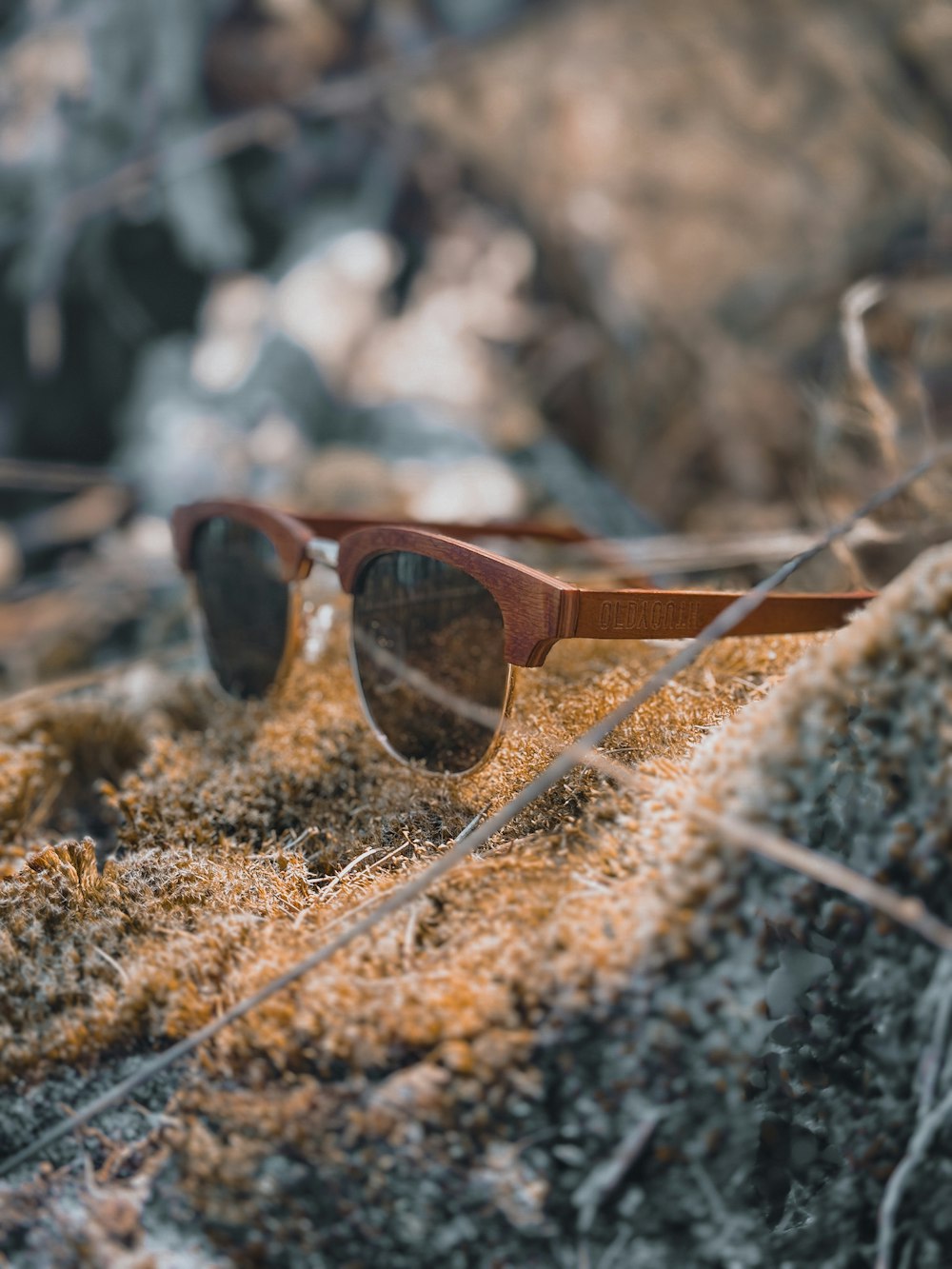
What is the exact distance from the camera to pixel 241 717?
2.96 ft

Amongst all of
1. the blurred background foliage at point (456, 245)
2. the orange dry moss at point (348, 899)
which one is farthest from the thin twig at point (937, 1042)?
the blurred background foliage at point (456, 245)

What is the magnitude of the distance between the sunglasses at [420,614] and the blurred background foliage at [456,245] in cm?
74

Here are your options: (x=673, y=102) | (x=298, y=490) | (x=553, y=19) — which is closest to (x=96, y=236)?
(x=298, y=490)

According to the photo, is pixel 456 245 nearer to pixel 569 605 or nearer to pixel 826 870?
pixel 569 605

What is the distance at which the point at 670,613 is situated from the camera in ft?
2.04

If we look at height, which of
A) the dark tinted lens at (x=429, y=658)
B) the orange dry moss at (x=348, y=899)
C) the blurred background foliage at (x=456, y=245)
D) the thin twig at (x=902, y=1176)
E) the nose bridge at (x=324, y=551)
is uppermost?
the blurred background foliage at (x=456, y=245)

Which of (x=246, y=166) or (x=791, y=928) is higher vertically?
(x=246, y=166)

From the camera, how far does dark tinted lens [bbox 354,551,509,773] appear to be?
0.70 m

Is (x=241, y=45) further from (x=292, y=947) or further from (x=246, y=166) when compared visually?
(x=292, y=947)

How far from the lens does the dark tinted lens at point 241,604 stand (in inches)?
37.4

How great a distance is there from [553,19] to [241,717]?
1915 mm

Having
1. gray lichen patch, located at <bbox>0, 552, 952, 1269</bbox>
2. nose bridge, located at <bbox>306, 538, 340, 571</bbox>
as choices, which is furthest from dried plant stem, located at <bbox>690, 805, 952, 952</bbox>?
nose bridge, located at <bbox>306, 538, 340, 571</bbox>

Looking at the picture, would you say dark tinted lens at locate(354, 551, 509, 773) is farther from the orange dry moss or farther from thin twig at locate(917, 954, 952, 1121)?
thin twig at locate(917, 954, 952, 1121)

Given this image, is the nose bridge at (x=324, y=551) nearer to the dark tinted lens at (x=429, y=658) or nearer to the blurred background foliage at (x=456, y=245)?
the dark tinted lens at (x=429, y=658)
